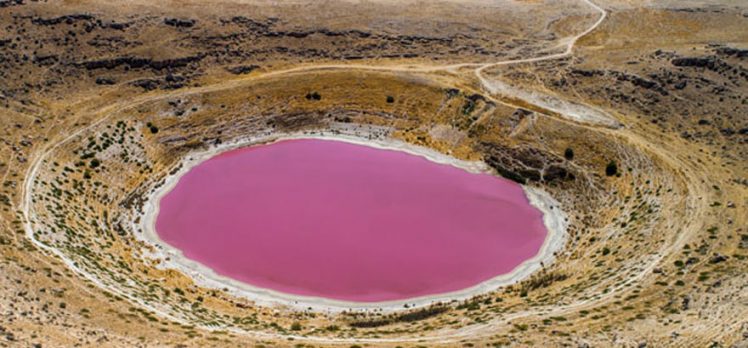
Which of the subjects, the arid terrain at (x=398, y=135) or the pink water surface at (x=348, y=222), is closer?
the arid terrain at (x=398, y=135)

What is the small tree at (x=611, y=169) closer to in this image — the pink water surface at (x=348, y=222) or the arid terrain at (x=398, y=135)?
the arid terrain at (x=398, y=135)

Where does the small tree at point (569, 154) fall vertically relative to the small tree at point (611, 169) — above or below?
above

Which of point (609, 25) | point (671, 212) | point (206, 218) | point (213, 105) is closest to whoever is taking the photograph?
point (671, 212)

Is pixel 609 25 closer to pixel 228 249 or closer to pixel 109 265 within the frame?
pixel 228 249

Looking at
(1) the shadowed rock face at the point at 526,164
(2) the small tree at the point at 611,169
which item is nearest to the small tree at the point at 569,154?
(1) the shadowed rock face at the point at 526,164

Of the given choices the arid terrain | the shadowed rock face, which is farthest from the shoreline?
the shadowed rock face

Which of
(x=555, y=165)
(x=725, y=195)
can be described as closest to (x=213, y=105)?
(x=555, y=165)
